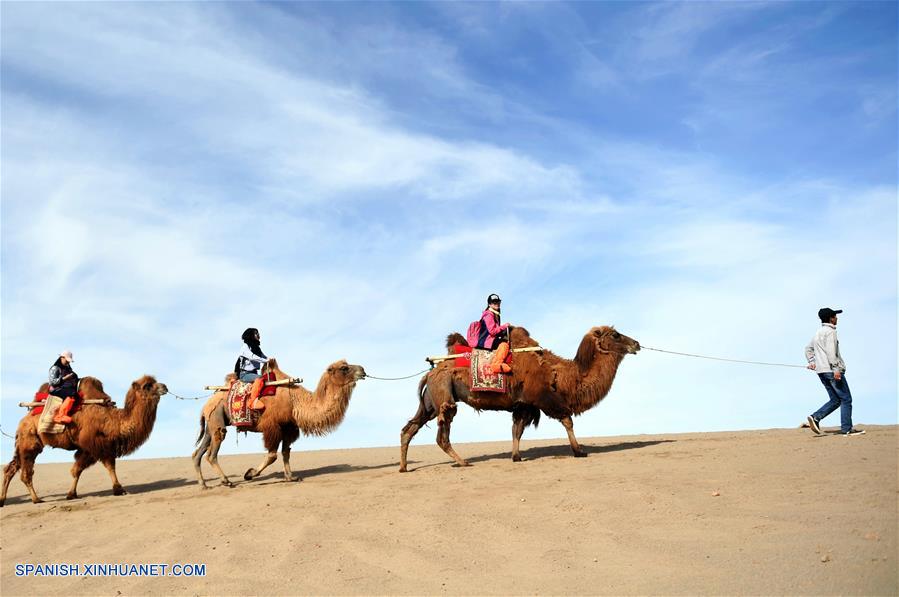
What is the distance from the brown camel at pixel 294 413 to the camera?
1488cm

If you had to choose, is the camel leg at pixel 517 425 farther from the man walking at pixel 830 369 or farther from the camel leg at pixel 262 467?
the man walking at pixel 830 369

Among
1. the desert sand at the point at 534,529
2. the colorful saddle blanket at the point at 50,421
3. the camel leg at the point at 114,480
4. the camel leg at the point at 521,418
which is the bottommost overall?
the desert sand at the point at 534,529

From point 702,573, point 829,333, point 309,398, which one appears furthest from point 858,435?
point 309,398

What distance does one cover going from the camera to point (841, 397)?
13938mm

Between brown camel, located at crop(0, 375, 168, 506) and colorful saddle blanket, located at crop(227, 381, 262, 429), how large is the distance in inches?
82.4

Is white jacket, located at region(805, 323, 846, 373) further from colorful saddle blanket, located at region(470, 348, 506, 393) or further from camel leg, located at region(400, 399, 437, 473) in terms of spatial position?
camel leg, located at region(400, 399, 437, 473)

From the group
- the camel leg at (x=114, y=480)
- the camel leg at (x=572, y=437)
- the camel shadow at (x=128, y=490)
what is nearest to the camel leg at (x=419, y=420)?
the camel leg at (x=572, y=437)

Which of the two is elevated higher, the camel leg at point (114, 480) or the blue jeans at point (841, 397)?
the blue jeans at point (841, 397)

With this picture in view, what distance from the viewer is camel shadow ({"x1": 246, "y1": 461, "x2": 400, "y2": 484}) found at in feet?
52.1

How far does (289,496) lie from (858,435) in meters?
9.37

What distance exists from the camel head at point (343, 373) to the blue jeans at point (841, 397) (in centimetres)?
827

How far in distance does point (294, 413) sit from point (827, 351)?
9603 millimetres

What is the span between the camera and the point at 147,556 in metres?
10.6

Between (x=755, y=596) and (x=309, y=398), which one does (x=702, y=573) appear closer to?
(x=755, y=596)
